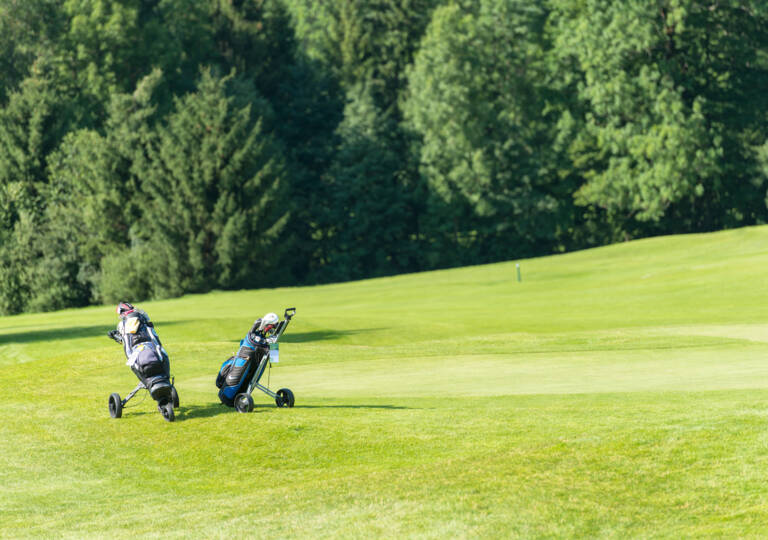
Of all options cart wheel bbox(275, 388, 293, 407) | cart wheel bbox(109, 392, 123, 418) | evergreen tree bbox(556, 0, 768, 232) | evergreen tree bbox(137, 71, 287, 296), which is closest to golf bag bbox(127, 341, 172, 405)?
cart wheel bbox(109, 392, 123, 418)

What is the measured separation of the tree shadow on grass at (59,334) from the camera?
1235 inches

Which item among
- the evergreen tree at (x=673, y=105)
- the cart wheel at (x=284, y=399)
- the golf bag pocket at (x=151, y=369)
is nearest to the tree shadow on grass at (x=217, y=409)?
the cart wheel at (x=284, y=399)

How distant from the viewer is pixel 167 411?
49.4 ft

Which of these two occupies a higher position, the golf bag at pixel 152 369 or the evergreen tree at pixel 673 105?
the evergreen tree at pixel 673 105

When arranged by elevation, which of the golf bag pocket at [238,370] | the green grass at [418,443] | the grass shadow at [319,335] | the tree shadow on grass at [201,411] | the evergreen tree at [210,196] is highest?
the evergreen tree at [210,196]

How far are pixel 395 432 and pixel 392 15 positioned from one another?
2877 inches

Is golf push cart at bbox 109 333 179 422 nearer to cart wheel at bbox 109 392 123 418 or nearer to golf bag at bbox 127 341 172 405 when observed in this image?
golf bag at bbox 127 341 172 405

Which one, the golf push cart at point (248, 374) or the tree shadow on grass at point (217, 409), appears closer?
the golf push cart at point (248, 374)

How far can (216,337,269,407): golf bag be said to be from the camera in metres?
15.1

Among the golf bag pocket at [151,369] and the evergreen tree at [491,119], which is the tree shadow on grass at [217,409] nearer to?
the golf bag pocket at [151,369]

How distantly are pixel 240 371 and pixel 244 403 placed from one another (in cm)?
52

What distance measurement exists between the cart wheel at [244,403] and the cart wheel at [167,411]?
94cm

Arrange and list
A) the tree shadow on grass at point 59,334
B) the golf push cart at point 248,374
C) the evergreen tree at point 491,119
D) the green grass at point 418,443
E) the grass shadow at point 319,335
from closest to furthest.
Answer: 1. the green grass at point 418,443
2. the golf push cart at point 248,374
3. the grass shadow at point 319,335
4. the tree shadow on grass at point 59,334
5. the evergreen tree at point 491,119

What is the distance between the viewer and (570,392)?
1659 cm
